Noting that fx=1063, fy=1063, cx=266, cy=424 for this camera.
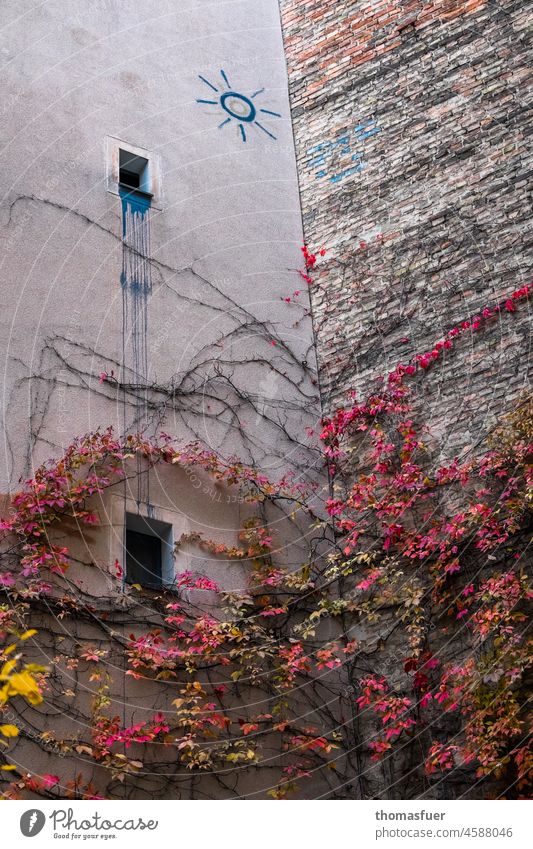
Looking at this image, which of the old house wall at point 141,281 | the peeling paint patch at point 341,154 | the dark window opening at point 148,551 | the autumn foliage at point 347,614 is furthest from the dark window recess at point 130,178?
the dark window opening at point 148,551

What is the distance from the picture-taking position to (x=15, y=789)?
17.6 ft

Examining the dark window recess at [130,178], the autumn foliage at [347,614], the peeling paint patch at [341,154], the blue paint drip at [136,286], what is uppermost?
the peeling paint patch at [341,154]

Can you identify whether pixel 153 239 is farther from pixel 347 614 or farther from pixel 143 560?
pixel 347 614

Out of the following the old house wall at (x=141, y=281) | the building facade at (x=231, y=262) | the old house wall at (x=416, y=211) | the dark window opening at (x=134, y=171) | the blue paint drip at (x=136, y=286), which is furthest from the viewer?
the dark window opening at (x=134, y=171)

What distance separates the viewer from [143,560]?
21.4ft

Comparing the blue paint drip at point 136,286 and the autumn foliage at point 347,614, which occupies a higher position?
the blue paint drip at point 136,286

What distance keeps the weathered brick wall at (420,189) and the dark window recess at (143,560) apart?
6.01 feet

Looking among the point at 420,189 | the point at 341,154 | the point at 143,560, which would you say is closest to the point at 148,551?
the point at 143,560

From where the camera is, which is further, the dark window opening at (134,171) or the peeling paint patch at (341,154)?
the peeling paint patch at (341,154)

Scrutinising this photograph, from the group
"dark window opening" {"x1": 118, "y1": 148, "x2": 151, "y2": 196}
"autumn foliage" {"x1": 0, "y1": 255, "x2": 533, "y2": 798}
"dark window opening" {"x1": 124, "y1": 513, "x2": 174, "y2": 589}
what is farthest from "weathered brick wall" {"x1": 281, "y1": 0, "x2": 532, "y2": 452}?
"dark window opening" {"x1": 124, "y1": 513, "x2": 174, "y2": 589}

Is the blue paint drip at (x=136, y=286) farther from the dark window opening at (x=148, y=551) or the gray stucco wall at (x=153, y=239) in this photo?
the dark window opening at (x=148, y=551)

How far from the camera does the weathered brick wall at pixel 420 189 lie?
7.06 metres

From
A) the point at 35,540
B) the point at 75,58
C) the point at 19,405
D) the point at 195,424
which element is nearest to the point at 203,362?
the point at 195,424

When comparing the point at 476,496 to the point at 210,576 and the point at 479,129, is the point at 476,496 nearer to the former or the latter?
the point at 210,576
